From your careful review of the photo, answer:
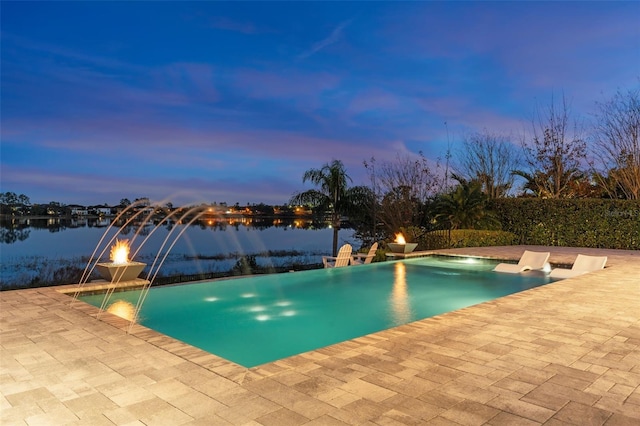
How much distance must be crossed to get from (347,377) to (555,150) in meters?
18.7

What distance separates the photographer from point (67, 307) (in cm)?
552

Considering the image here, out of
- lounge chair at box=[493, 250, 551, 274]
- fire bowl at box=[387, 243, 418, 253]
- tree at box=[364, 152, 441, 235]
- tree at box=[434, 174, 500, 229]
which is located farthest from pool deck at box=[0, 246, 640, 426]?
tree at box=[364, 152, 441, 235]

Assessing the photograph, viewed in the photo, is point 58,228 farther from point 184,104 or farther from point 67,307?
point 67,307

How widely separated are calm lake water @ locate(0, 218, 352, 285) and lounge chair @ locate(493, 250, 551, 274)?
7.95 m

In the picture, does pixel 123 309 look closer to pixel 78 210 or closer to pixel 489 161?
pixel 489 161

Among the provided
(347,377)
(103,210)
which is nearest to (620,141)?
(347,377)

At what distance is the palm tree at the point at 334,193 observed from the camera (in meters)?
19.3

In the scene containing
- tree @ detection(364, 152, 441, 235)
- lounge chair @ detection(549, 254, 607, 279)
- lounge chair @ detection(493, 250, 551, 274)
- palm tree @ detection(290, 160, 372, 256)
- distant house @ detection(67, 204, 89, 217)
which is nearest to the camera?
lounge chair @ detection(549, 254, 607, 279)

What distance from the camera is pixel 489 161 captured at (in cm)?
2011

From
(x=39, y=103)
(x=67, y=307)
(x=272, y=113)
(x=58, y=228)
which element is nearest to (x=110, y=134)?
(x=39, y=103)

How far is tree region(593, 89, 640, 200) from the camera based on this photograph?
16.4m

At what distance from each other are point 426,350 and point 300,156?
18.4m

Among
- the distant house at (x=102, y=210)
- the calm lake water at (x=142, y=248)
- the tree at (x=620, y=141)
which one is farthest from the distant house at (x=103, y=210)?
the tree at (x=620, y=141)

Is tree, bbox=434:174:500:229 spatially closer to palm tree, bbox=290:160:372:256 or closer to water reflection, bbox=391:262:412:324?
palm tree, bbox=290:160:372:256
